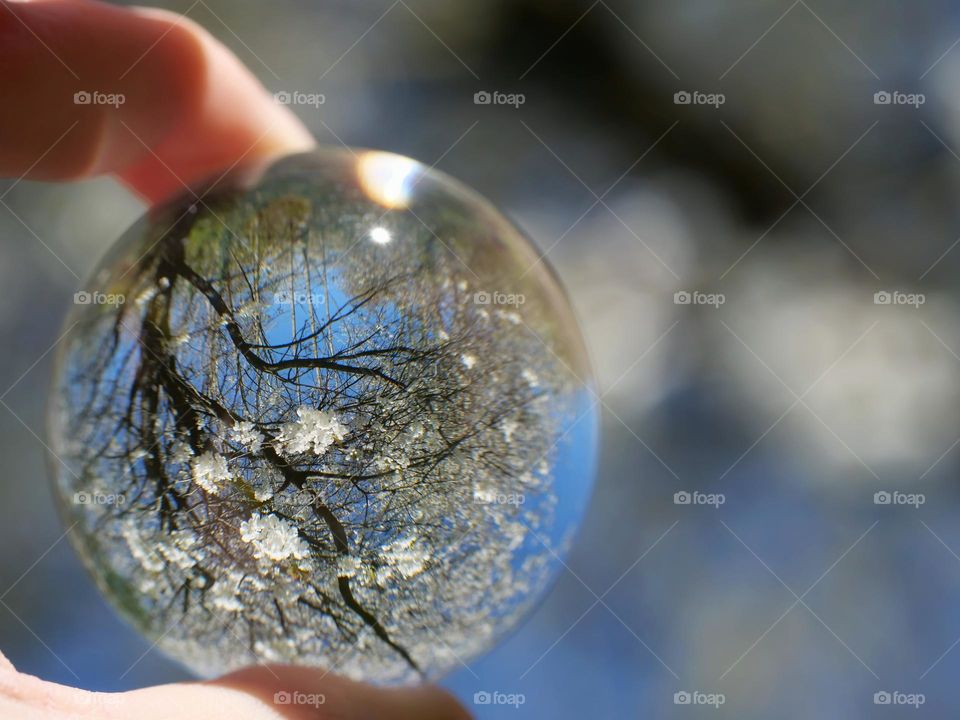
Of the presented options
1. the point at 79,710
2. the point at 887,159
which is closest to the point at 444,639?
the point at 79,710

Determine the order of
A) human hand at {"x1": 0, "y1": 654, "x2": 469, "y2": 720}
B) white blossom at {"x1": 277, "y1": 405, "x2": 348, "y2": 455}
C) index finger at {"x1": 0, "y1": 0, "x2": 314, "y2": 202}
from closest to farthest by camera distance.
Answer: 1. white blossom at {"x1": 277, "y1": 405, "x2": 348, "y2": 455}
2. human hand at {"x1": 0, "y1": 654, "x2": 469, "y2": 720}
3. index finger at {"x1": 0, "y1": 0, "x2": 314, "y2": 202}

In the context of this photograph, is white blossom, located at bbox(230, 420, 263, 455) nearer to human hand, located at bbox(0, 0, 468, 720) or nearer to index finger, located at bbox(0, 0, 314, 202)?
human hand, located at bbox(0, 0, 468, 720)

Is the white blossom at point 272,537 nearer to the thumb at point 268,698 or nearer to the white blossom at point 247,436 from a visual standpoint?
the white blossom at point 247,436

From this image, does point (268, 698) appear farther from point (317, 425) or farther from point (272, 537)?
point (317, 425)

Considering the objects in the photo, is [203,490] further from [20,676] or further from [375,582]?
[20,676]

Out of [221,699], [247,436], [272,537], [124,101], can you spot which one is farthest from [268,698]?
[124,101]

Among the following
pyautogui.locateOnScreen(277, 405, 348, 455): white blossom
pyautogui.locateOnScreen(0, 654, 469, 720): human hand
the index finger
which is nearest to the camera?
pyautogui.locateOnScreen(277, 405, 348, 455): white blossom

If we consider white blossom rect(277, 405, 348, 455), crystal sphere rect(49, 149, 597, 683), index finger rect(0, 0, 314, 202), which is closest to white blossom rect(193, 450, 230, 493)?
crystal sphere rect(49, 149, 597, 683)
